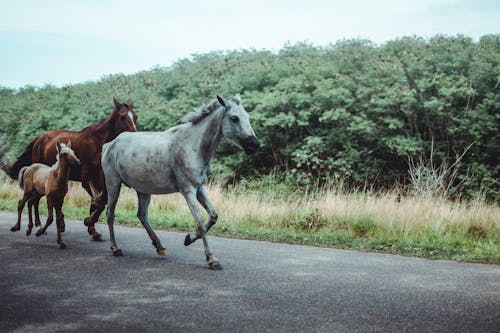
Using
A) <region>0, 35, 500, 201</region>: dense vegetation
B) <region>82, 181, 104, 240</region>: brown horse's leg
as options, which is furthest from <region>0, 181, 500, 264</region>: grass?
<region>0, 35, 500, 201</region>: dense vegetation

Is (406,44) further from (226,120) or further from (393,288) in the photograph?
(393,288)

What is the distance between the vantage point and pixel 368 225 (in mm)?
10422

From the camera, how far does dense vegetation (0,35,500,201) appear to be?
15.7 m

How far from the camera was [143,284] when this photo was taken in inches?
234

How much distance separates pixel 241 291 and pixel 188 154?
2.46 m

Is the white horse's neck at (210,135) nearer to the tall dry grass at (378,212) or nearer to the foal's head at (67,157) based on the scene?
the foal's head at (67,157)

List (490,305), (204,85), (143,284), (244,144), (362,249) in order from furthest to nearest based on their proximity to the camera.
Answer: (204,85) → (362,249) → (244,144) → (143,284) → (490,305)

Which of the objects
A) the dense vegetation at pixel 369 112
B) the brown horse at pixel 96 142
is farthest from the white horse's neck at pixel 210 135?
the dense vegetation at pixel 369 112

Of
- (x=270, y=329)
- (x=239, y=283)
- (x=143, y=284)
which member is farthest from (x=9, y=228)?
(x=270, y=329)

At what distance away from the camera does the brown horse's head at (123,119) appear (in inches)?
383

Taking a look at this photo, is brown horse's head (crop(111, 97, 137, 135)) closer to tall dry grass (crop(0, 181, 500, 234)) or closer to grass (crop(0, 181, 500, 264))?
grass (crop(0, 181, 500, 264))

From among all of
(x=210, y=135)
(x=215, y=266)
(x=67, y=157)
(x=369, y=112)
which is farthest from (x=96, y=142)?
(x=369, y=112)

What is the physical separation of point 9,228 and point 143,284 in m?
5.91

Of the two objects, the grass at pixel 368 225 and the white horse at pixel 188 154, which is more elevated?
the white horse at pixel 188 154
